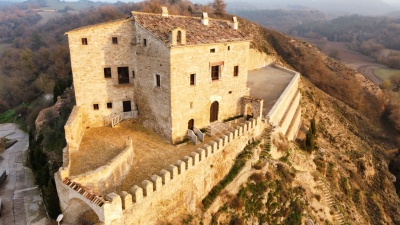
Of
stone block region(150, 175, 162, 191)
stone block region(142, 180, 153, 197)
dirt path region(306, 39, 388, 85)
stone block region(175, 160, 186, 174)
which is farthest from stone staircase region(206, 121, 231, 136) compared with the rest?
dirt path region(306, 39, 388, 85)

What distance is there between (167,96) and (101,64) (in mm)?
6016

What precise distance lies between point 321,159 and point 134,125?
20.8m

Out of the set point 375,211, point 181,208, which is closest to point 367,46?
point 375,211

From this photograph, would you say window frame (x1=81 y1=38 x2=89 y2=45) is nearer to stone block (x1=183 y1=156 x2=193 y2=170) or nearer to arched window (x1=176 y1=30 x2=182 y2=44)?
arched window (x1=176 y1=30 x2=182 y2=44)

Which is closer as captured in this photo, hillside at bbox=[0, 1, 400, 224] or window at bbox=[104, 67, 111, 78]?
hillside at bbox=[0, 1, 400, 224]

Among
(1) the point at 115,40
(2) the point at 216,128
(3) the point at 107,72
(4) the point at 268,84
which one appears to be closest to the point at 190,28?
(1) the point at 115,40

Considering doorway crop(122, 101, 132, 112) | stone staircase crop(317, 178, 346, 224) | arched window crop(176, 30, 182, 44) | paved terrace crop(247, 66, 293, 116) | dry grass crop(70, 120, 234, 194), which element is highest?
arched window crop(176, 30, 182, 44)

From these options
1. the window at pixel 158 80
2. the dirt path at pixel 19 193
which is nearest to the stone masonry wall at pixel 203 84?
the window at pixel 158 80

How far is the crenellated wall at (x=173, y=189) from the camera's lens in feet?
47.9

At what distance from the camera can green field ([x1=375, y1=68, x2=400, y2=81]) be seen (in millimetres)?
90850

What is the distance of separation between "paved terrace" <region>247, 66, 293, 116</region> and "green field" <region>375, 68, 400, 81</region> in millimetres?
57235

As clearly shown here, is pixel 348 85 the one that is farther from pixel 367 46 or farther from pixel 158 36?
pixel 367 46

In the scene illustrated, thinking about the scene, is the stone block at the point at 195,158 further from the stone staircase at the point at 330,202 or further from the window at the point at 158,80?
the stone staircase at the point at 330,202

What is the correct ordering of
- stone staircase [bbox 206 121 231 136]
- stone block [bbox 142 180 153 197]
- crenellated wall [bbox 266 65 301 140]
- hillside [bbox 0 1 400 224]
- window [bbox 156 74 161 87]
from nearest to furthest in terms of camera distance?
stone block [bbox 142 180 153 197] → window [bbox 156 74 161 87] → hillside [bbox 0 1 400 224] → stone staircase [bbox 206 121 231 136] → crenellated wall [bbox 266 65 301 140]
